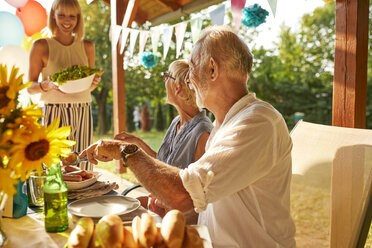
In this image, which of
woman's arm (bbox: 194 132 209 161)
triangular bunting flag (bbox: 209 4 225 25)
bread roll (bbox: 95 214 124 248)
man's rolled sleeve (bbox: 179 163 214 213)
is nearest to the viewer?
bread roll (bbox: 95 214 124 248)

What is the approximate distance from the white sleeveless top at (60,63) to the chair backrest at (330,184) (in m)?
1.70

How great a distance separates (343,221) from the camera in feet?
4.22

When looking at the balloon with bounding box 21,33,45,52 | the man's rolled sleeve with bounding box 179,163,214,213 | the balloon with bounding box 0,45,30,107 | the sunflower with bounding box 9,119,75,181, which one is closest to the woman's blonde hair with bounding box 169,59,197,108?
the man's rolled sleeve with bounding box 179,163,214,213

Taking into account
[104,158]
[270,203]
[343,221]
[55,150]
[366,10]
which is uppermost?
[366,10]

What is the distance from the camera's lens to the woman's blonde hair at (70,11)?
7.91 feet

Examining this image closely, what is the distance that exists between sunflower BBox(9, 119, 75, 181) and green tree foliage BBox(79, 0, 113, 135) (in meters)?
12.2

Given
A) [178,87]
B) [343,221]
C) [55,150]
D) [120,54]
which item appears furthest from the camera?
[120,54]

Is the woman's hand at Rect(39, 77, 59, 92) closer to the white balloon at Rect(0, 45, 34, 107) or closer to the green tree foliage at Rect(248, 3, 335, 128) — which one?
the white balloon at Rect(0, 45, 34, 107)

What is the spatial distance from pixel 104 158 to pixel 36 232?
498 mm

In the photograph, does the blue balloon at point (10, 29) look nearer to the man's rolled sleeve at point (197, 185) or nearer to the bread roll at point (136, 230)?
the man's rolled sleeve at point (197, 185)

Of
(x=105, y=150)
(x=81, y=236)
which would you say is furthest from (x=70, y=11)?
(x=81, y=236)

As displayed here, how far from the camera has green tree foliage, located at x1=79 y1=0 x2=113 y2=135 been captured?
1263 cm

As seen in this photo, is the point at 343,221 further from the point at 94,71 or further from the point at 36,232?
the point at 94,71

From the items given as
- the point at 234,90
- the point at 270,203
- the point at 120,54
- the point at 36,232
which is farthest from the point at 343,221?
the point at 120,54
